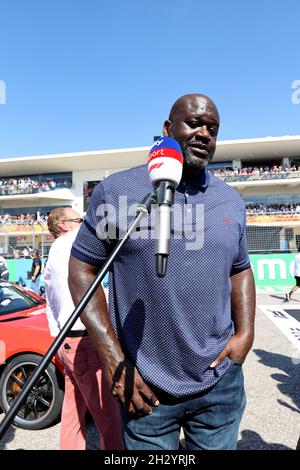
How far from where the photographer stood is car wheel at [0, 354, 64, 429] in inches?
119

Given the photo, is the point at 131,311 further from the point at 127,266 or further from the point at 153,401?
the point at 153,401

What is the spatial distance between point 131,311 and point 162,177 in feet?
1.81

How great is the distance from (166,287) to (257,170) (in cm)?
3094

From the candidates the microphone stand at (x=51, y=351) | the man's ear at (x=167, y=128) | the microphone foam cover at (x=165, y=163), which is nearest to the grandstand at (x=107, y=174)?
the man's ear at (x=167, y=128)

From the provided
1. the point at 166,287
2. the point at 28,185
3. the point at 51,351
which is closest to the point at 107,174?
the point at 28,185

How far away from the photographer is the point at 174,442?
51.8 inches

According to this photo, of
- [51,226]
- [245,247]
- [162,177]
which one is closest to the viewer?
[162,177]

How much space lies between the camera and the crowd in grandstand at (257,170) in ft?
95.7

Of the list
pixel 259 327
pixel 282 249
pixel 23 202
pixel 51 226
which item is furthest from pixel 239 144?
pixel 51 226

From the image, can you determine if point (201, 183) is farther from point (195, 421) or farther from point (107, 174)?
point (107, 174)

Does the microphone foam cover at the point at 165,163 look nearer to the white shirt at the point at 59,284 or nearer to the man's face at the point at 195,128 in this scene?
the man's face at the point at 195,128

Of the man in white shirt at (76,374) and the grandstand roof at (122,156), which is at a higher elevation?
the grandstand roof at (122,156)

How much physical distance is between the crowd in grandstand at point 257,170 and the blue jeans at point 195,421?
30.0 metres

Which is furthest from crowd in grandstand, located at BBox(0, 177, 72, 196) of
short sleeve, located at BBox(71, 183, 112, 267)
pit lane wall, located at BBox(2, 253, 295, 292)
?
short sleeve, located at BBox(71, 183, 112, 267)
